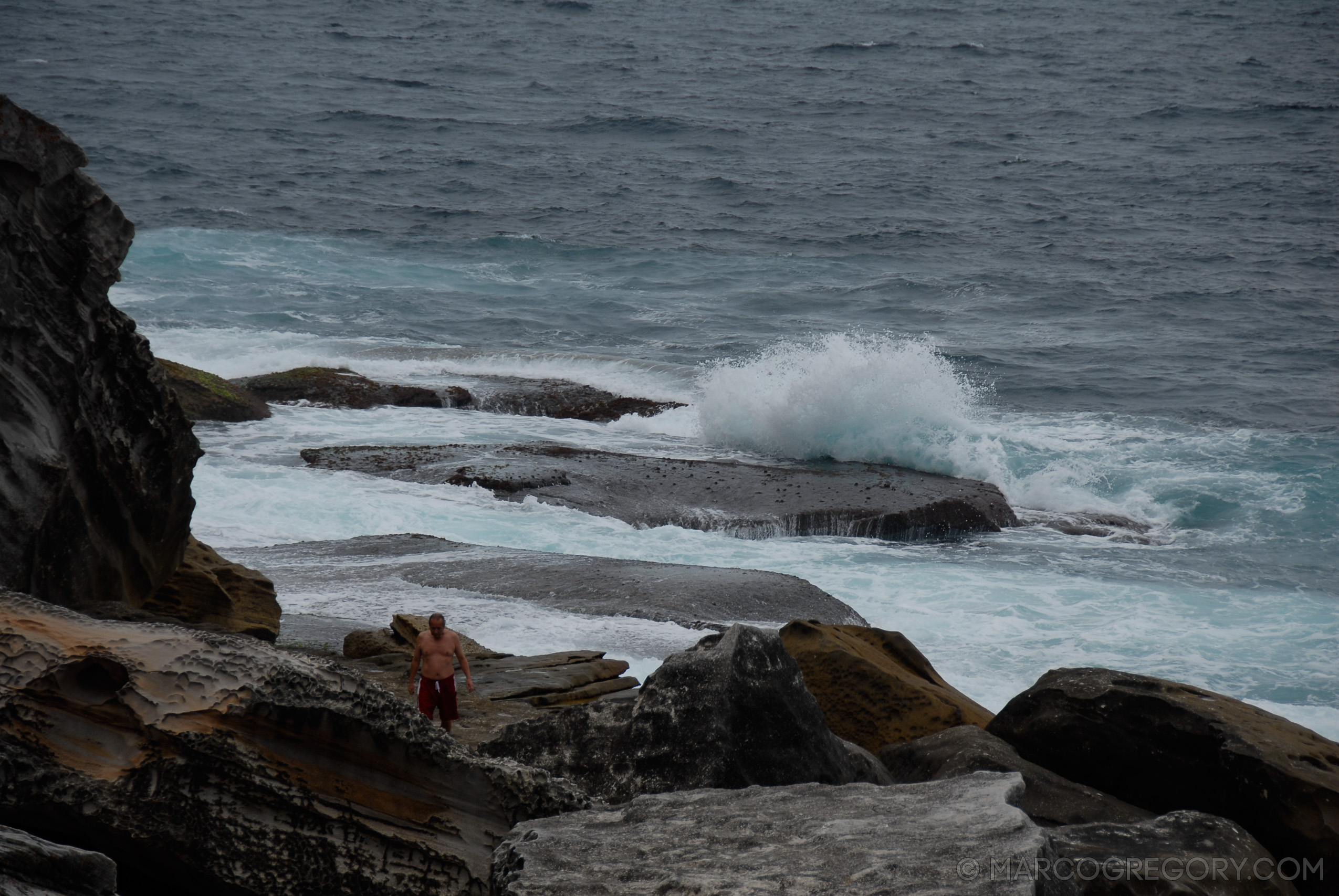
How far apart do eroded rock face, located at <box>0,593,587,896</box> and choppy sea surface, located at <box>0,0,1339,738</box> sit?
457cm

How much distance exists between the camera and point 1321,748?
18.4ft

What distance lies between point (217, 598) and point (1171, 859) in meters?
5.43

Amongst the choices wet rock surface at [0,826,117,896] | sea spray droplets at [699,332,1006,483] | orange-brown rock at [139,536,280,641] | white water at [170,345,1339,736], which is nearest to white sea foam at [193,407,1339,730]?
white water at [170,345,1339,736]

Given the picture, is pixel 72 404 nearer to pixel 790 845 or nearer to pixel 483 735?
pixel 483 735

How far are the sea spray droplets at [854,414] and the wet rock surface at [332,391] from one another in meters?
4.18

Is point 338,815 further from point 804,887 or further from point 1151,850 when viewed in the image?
point 1151,850

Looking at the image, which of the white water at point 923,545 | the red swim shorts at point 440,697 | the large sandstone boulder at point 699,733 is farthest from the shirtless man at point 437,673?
the white water at point 923,545

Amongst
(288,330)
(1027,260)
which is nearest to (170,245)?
(288,330)

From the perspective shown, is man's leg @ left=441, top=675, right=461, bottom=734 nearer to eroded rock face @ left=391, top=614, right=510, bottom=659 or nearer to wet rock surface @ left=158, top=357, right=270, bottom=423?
eroded rock face @ left=391, top=614, right=510, bottom=659

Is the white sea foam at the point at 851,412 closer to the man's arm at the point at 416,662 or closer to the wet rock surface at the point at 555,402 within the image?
the wet rock surface at the point at 555,402

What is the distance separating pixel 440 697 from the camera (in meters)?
6.03

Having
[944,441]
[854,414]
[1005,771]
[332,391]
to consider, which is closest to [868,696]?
[1005,771]

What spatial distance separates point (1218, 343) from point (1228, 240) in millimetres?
7773

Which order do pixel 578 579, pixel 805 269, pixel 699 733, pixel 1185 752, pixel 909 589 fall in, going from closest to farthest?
1. pixel 699 733
2. pixel 1185 752
3. pixel 578 579
4. pixel 909 589
5. pixel 805 269
